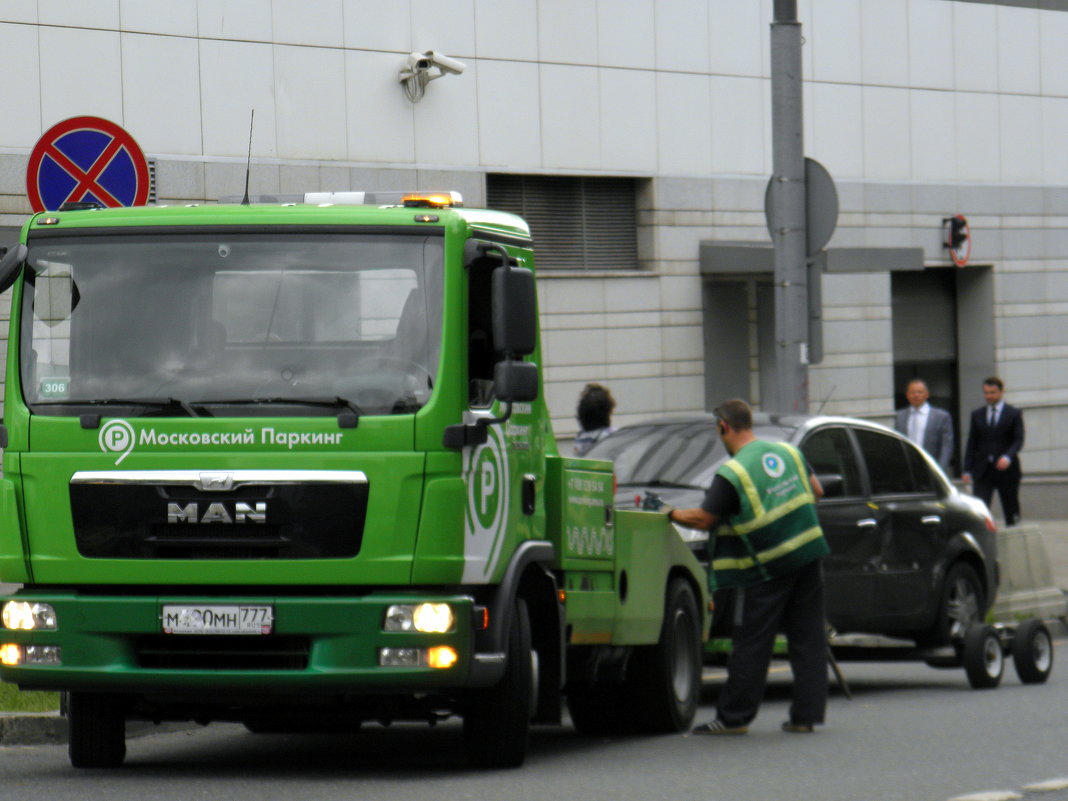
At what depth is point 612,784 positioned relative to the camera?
8.21m

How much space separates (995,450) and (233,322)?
13.7m

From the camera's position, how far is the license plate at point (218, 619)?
8062 millimetres

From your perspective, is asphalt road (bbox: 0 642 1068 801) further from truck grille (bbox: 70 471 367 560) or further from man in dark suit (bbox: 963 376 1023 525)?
man in dark suit (bbox: 963 376 1023 525)

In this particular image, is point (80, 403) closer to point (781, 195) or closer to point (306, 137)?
point (781, 195)

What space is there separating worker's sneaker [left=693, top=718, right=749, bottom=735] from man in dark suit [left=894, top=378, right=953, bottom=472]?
8.24 meters

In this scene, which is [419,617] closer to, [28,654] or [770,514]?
[28,654]

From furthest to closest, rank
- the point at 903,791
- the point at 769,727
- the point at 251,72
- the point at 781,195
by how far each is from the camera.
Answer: the point at 251,72 < the point at 781,195 < the point at 769,727 < the point at 903,791

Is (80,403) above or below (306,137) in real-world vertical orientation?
below

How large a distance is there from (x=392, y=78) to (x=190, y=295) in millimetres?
12961

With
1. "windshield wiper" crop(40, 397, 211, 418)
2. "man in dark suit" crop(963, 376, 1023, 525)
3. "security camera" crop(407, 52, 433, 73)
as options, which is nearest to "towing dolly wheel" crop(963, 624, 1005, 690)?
"windshield wiper" crop(40, 397, 211, 418)

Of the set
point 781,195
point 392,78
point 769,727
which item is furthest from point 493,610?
point 392,78

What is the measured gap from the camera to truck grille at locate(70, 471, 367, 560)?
26.4 feet

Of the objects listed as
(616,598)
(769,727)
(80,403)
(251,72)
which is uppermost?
(251,72)

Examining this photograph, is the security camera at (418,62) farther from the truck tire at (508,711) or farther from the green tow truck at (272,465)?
the truck tire at (508,711)
